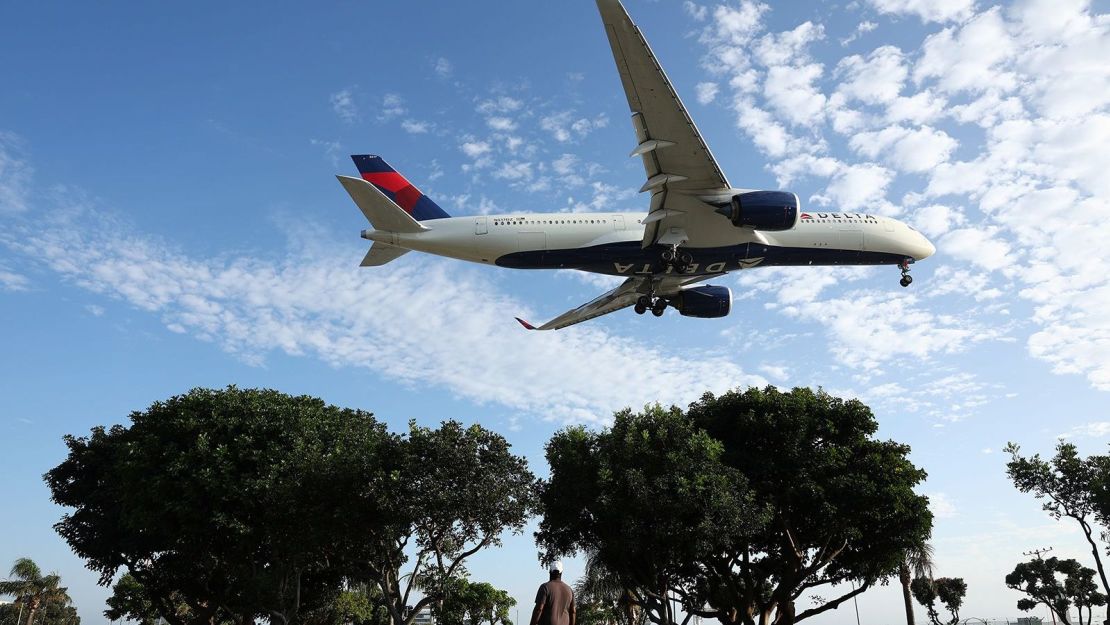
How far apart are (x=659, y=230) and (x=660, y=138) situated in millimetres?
4987

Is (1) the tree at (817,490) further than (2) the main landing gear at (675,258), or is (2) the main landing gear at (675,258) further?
(1) the tree at (817,490)

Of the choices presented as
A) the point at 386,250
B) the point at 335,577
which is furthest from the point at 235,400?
the point at 386,250

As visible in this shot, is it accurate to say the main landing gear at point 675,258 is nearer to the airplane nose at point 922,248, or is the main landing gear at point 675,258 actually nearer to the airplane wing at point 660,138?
the airplane wing at point 660,138

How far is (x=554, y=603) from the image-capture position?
8.91 metres

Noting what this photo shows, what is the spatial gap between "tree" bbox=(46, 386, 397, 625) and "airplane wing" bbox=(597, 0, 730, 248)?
14.6 metres

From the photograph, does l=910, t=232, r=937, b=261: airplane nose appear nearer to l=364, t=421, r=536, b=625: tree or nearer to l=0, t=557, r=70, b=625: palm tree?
l=364, t=421, r=536, b=625: tree

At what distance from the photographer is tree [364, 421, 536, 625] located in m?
→ 28.8

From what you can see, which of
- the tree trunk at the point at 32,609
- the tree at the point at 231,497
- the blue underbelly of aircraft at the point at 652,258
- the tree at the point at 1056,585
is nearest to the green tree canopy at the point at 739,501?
the blue underbelly of aircraft at the point at 652,258

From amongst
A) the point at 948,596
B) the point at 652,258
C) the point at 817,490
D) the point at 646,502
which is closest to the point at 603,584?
the point at 646,502

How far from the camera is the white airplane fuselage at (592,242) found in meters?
27.6

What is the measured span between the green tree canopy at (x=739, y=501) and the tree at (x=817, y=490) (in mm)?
50

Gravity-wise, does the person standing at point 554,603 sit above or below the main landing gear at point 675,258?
below

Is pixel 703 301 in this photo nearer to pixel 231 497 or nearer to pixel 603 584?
pixel 603 584

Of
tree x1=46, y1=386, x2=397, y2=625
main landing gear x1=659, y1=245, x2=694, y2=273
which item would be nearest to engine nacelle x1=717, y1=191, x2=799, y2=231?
main landing gear x1=659, y1=245, x2=694, y2=273
